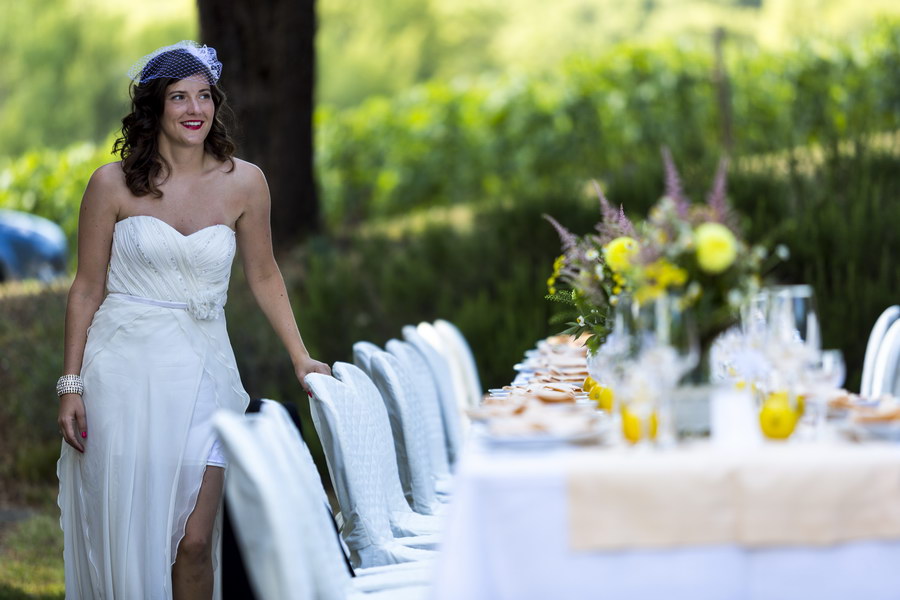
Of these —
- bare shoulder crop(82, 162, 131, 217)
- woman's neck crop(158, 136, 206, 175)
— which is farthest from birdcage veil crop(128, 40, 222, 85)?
bare shoulder crop(82, 162, 131, 217)

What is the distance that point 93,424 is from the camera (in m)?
3.53

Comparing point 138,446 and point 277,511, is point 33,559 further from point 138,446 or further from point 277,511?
point 277,511

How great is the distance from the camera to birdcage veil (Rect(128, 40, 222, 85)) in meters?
3.60

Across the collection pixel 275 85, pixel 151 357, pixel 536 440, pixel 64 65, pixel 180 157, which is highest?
pixel 64 65

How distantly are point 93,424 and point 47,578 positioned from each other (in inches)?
94.8

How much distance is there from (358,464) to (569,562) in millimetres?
1096

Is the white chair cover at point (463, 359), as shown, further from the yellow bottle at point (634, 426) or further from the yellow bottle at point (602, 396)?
the yellow bottle at point (634, 426)

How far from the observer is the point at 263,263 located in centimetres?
386

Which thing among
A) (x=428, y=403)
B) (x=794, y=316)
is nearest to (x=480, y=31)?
(x=428, y=403)

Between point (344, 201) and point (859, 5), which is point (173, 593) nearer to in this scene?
point (344, 201)

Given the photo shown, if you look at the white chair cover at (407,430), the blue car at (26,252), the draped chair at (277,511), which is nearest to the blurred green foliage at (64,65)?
the blue car at (26,252)

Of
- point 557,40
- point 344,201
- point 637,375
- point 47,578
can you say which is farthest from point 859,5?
point 637,375

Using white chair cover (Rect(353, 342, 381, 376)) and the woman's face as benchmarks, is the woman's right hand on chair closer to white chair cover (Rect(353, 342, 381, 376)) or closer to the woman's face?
the woman's face

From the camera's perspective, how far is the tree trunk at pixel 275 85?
8.31 m
